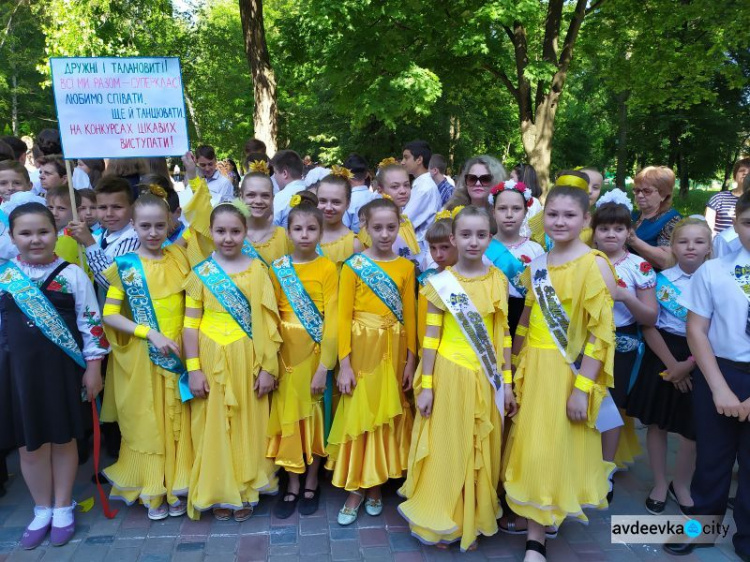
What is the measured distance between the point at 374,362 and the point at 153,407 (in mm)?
1438

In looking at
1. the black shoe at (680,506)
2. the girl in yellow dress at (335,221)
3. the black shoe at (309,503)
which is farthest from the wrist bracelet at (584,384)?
the black shoe at (309,503)

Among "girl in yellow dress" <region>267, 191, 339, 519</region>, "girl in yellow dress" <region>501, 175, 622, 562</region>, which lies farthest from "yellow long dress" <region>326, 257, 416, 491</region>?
"girl in yellow dress" <region>501, 175, 622, 562</region>

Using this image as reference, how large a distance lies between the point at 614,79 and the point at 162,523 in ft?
49.8

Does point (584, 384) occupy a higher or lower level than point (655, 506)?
higher

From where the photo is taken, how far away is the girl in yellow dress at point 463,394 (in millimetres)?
3016

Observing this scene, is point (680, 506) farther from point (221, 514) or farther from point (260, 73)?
point (260, 73)

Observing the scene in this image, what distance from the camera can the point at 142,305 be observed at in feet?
11.1

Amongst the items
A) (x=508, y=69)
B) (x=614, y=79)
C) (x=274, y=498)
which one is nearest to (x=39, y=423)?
(x=274, y=498)

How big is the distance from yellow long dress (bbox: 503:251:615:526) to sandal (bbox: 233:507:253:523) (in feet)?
5.37

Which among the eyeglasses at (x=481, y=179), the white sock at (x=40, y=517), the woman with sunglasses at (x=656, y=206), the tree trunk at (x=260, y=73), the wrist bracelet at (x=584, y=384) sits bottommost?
the white sock at (x=40, y=517)

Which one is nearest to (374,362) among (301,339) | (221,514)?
(301,339)

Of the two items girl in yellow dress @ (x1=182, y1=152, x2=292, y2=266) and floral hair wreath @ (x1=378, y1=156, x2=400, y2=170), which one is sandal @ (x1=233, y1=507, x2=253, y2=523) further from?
floral hair wreath @ (x1=378, y1=156, x2=400, y2=170)

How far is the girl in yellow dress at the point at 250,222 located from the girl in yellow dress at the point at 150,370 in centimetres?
20

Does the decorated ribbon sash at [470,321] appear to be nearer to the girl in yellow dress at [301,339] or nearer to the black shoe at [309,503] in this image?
the girl in yellow dress at [301,339]
